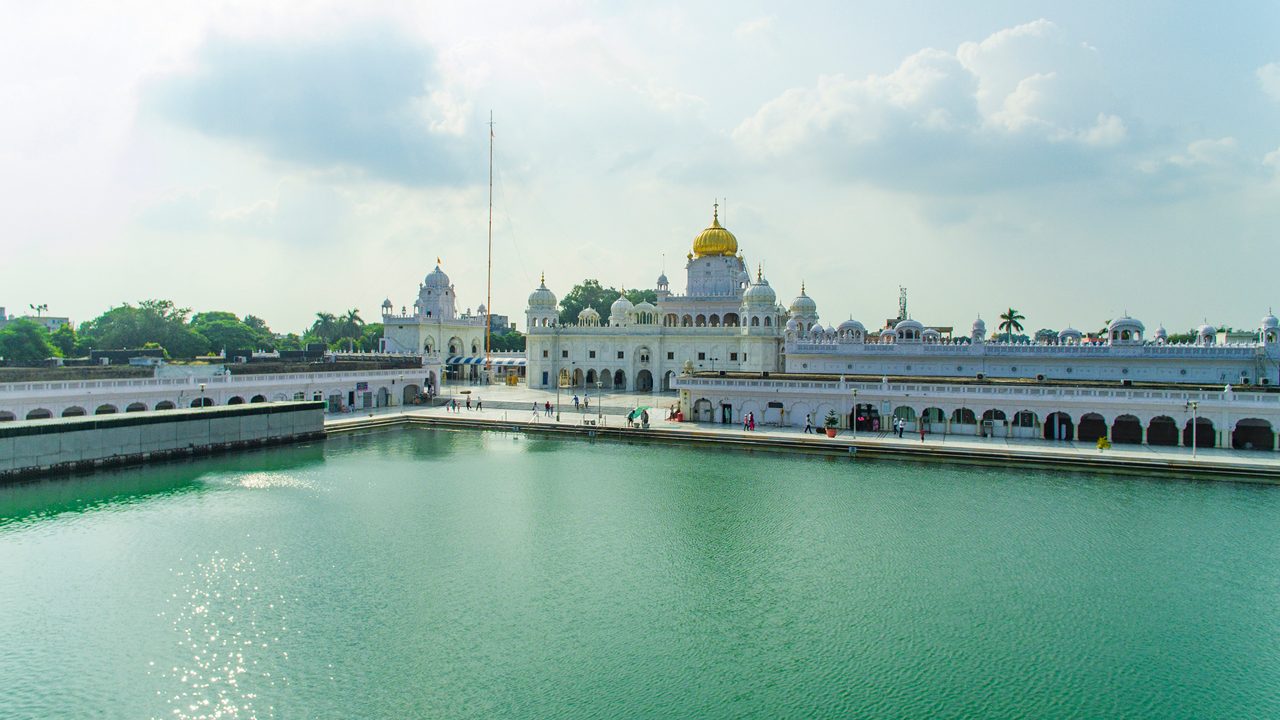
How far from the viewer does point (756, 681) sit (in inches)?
561

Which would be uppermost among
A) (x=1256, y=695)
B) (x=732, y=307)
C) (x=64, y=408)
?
(x=732, y=307)

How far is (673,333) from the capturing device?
201ft

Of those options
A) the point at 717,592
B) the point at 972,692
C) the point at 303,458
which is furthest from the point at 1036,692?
the point at 303,458

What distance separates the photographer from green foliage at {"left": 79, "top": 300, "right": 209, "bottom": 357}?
75.1 meters

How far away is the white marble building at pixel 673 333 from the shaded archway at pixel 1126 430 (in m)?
25.0

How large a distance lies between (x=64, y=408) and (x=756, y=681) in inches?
1394

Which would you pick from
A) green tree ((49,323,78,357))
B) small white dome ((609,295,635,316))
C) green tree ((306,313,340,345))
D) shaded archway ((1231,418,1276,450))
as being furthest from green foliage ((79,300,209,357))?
shaded archway ((1231,418,1276,450))

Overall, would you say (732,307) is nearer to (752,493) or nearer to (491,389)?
(491,389)

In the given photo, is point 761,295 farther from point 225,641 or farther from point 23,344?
point 23,344

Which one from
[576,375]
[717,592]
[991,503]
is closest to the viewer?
[717,592]

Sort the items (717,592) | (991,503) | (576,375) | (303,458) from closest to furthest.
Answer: (717,592) → (991,503) → (303,458) → (576,375)

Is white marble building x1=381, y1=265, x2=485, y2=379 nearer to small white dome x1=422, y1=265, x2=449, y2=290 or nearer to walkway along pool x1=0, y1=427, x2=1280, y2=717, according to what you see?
small white dome x1=422, y1=265, x2=449, y2=290

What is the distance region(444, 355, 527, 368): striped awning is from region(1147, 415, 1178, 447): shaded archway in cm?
5469

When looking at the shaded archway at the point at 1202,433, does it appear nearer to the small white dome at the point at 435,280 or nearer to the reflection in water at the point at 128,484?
the reflection in water at the point at 128,484
